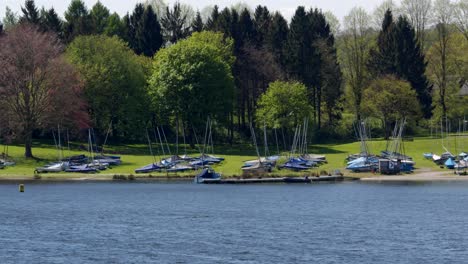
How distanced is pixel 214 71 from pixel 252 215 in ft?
197

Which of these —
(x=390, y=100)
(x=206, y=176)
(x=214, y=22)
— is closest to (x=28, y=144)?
(x=206, y=176)

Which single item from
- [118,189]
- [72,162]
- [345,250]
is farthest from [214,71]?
[345,250]

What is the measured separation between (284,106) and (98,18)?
161 feet

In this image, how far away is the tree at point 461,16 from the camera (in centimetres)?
16775

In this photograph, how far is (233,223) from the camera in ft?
255

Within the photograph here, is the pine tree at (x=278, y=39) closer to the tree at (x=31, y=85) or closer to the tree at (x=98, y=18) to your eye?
the tree at (x=98, y=18)

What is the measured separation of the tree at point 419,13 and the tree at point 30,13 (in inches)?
2538

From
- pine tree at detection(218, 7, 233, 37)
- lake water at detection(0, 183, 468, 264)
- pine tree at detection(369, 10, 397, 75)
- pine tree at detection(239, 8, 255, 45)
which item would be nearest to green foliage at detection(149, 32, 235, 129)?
pine tree at detection(218, 7, 233, 37)

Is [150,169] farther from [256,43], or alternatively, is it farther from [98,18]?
[98,18]

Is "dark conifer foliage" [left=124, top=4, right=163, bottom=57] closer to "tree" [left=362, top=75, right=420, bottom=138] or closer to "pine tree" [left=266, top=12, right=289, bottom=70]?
"pine tree" [left=266, top=12, right=289, bottom=70]

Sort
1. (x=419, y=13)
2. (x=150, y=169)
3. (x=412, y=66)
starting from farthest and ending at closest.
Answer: (x=419, y=13) → (x=412, y=66) → (x=150, y=169)

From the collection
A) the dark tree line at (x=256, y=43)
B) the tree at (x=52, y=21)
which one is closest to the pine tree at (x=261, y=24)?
the dark tree line at (x=256, y=43)

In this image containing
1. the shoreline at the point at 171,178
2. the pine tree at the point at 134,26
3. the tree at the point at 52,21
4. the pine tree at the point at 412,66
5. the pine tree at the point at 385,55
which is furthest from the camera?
the pine tree at the point at 134,26

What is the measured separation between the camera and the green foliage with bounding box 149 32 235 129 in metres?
141
